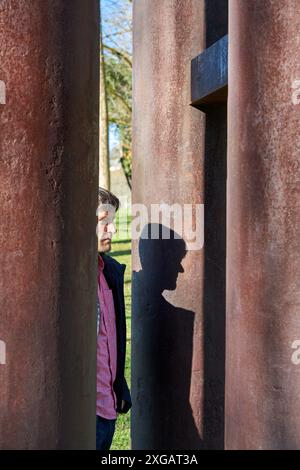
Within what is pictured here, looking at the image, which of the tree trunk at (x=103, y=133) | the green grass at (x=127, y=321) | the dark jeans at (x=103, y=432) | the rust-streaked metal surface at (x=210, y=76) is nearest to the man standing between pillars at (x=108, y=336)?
the dark jeans at (x=103, y=432)

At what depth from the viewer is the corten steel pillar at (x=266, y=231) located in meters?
2.30

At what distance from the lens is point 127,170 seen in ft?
132

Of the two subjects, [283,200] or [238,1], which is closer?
[283,200]

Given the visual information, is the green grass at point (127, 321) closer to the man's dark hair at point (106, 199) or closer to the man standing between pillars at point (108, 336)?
the man standing between pillars at point (108, 336)

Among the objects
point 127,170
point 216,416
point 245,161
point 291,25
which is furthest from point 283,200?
point 127,170

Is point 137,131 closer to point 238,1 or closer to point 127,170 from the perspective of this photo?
point 238,1

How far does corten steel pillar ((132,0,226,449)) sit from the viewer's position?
4.06 meters

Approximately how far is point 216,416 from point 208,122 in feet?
5.80

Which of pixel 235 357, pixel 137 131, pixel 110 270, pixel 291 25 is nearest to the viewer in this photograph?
pixel 291 25

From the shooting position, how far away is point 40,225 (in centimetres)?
240

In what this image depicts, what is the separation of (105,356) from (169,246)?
79 centimetres

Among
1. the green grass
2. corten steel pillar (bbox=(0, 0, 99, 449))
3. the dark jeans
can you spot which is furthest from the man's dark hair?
the green grass

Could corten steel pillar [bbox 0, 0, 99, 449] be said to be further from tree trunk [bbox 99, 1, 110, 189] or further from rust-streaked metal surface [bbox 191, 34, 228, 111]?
tree trunk [bbox 99, 1, 110, 189]

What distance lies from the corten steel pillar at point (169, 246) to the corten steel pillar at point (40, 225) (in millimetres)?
1639
